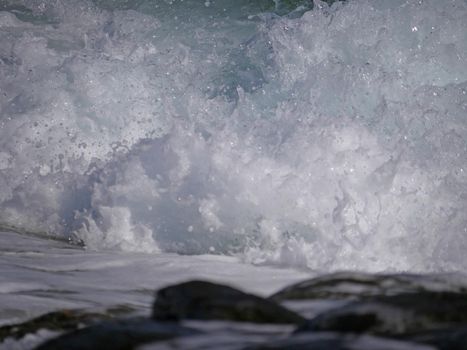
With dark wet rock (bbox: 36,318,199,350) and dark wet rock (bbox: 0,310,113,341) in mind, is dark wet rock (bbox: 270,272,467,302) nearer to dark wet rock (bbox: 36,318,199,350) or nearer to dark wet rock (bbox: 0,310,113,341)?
dark wet rock (bbox: 36,318,199,350)

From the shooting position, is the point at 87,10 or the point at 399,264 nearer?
the point at 399,264

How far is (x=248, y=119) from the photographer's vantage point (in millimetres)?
6961

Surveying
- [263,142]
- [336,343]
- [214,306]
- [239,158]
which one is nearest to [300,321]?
[214,306]

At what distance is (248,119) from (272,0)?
4.51 metres

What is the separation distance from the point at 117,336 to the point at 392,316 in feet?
2.18

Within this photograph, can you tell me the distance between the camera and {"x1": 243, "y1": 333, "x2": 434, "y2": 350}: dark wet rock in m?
1.91

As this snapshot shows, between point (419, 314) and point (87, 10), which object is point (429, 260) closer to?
point (419, 314)

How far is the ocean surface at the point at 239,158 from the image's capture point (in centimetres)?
523

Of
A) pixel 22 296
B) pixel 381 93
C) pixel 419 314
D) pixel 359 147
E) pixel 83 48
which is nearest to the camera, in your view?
pixel 419 314

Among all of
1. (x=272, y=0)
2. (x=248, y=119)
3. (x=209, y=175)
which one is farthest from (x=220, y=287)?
(x=272, y=0)

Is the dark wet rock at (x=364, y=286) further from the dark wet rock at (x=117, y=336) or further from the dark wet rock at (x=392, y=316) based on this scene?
the dark wet rock at (x=117, y=336)

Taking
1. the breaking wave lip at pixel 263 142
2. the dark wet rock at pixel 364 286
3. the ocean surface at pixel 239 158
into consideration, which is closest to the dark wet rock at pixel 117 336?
the dark wet rock at pixel 364 286

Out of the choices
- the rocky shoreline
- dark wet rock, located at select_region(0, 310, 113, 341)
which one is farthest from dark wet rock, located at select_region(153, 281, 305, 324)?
dark wet rock, located at select_region(0, 310, 113, 341)

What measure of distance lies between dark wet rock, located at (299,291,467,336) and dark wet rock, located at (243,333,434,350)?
0.06 meters
